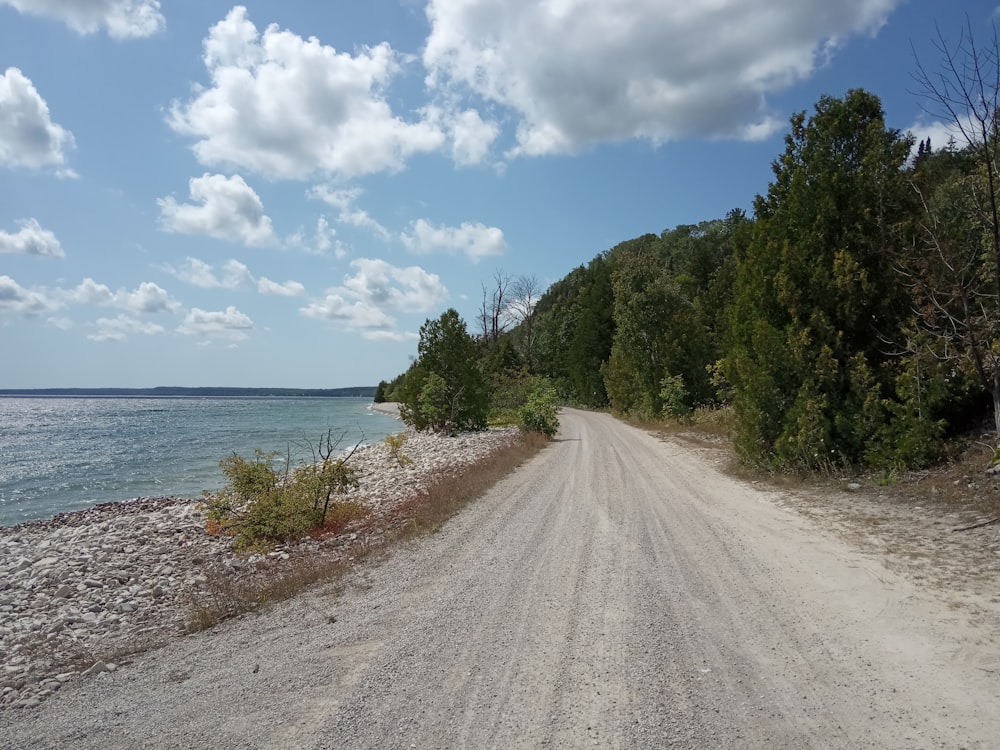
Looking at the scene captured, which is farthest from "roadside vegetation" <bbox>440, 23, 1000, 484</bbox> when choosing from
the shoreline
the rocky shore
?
the shoreline

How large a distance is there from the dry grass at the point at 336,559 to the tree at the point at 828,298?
6.32 metres

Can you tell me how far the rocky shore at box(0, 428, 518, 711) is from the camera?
20.8 ft

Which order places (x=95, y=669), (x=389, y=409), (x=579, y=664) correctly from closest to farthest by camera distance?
(x=579, y=664), (x=95, y=669), (x=389, y=409)

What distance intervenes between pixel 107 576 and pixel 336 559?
371 centimetres

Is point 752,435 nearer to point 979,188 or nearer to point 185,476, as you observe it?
point 979,188

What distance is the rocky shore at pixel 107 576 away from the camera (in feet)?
20.8

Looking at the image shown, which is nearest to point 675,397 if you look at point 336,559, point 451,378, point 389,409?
point 451,378

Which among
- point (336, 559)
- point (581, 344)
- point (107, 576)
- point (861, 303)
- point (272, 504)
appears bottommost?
point (107, 576)

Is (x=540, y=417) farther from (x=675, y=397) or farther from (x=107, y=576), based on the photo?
(x=107, y=576)

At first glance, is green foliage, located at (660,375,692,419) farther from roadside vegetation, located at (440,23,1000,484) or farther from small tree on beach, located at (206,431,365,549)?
small tree on beach, located at (206,431,365,549)

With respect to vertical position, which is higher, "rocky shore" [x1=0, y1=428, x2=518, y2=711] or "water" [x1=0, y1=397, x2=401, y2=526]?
"rocky shore" [x1=0, y1=428, x2=518, y2=711]

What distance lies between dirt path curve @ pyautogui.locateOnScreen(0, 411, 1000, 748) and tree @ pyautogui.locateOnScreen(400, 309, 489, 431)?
2278 cm

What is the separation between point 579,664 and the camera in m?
4.69

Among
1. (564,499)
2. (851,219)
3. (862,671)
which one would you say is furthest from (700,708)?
(851,219)
